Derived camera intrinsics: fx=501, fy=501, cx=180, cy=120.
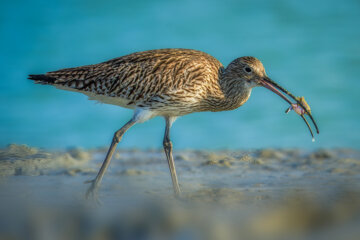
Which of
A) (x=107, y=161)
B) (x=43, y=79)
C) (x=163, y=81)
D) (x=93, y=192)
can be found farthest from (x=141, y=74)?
(x=93, y=192)

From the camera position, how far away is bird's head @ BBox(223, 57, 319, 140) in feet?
29.7

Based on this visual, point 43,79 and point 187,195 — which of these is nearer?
point 187,195

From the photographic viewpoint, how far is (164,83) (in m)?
8.86

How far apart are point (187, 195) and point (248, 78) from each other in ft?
7.89

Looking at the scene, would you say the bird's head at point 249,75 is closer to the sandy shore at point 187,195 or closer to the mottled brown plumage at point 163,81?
the mottled brown plumage at point 163,81

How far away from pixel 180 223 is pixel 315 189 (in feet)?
10.7

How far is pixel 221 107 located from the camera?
936 centimetres

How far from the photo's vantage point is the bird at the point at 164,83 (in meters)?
8.85

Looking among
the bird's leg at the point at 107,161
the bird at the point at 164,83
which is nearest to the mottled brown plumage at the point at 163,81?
the bird at the point at 164,83

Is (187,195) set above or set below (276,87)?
below

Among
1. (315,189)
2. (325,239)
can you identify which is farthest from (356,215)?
(315,189)

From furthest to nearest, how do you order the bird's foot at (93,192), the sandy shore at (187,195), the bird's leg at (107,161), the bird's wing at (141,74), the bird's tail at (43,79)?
the bird's tail at (43,79), the bird's wing at (141,74), the bird's leg at (107,161), the bird's foot at (93,192), the sandy shore at (187,195)

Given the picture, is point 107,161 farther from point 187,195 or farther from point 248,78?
point 248,78

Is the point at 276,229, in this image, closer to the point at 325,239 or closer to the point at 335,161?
the point at 325,239
